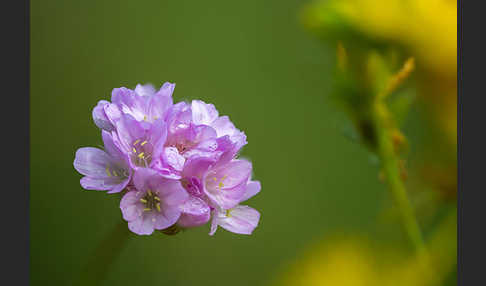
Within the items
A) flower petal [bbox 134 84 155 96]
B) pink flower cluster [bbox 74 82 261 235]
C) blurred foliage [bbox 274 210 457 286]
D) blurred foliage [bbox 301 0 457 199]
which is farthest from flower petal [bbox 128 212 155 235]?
blurred foliage [bbox 301 0 457 199]

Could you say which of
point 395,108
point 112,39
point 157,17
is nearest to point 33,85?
point 112,39

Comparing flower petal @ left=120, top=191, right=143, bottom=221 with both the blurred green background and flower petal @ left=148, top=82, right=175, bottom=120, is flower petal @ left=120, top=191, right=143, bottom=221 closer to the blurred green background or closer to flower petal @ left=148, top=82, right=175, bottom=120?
flower petal @ left=148, top=82, right=175, bottom=120

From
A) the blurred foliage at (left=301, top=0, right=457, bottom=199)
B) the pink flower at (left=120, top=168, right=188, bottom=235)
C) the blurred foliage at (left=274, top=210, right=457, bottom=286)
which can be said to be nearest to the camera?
the pink flower at (left=120, top=168, right=188, bottom=235)

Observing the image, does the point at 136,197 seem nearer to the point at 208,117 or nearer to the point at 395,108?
the point at 208,117

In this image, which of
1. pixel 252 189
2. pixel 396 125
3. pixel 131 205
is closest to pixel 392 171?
pixel 396 125

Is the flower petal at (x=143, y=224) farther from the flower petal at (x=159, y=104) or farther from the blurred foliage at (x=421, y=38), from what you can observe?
the blurred foliage at (x=421, y=38)
